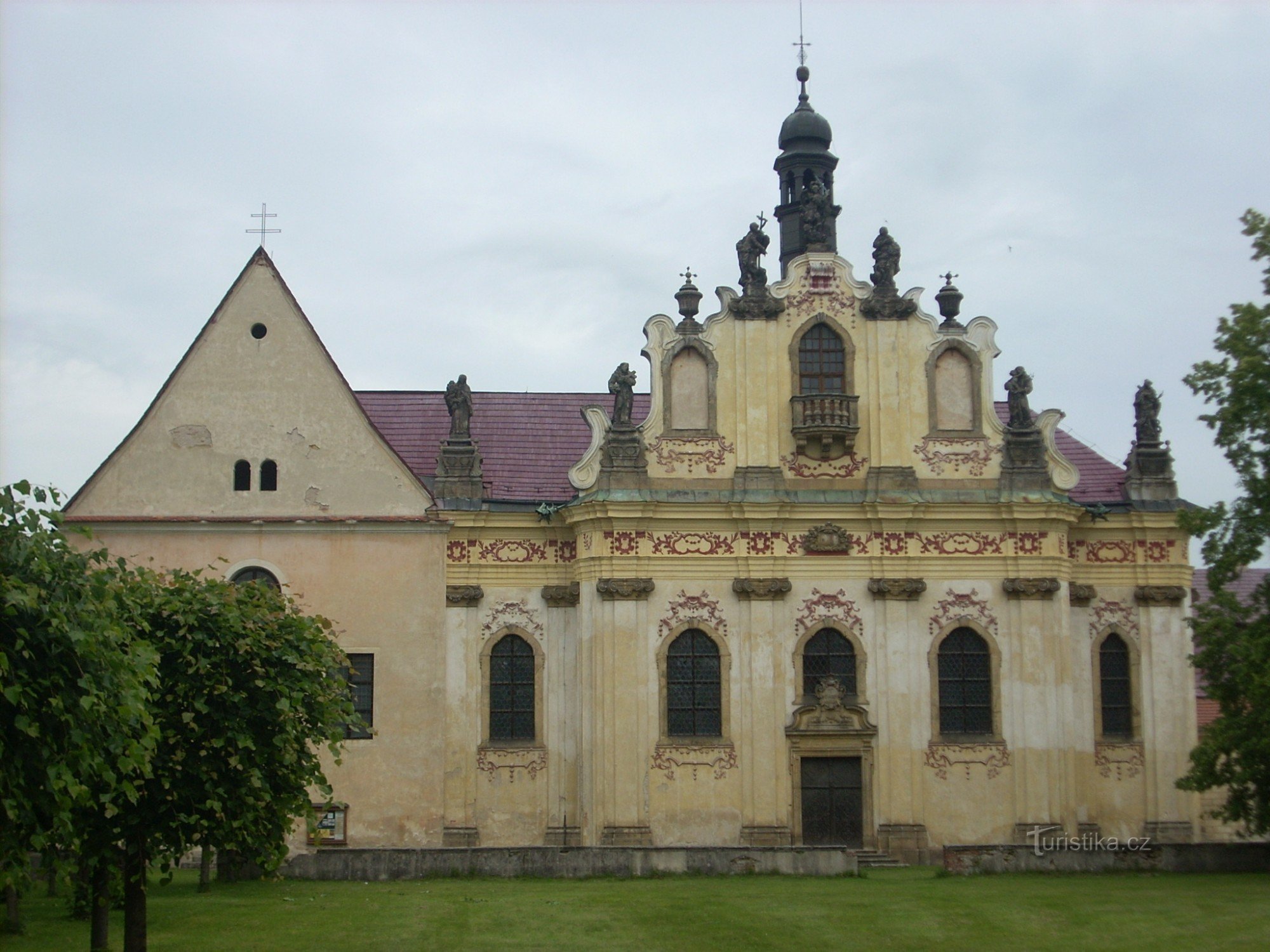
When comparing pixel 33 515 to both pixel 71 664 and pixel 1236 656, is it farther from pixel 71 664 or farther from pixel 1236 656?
pixel 1236 656

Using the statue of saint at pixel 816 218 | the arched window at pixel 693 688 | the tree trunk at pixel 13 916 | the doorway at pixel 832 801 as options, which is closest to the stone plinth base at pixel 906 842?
the doorway at pixel 832 801

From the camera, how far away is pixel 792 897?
27.0 m

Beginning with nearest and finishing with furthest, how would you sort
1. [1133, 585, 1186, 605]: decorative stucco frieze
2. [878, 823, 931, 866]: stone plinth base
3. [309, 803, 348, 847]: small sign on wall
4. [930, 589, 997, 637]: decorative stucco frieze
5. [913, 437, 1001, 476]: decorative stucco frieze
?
[878, 823, 931, 866]: stone plinth base → [309, 803, 348, 847]: small sign on wall → [930, 589, 997, 637]: decorative stucco frieze → [913, 437, 1001, 476]: decorative stucco frieze → [1133, 585, 1186, 605]: decorative stucco frieze

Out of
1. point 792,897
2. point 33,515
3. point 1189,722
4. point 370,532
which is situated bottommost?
point 792,897

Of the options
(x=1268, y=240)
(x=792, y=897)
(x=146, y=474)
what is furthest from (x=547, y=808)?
(x=1268, y=240)

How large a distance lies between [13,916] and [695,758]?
52.3 ft

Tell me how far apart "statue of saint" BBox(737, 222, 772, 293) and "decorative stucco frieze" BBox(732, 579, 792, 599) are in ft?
22.8

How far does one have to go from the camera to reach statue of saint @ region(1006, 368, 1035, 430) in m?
36.8

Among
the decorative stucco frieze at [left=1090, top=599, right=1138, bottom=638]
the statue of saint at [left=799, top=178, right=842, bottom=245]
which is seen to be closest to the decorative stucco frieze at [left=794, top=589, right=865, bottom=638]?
the decorative stucco frieze at [left=1090, top=599, right=1138, bottom=638]

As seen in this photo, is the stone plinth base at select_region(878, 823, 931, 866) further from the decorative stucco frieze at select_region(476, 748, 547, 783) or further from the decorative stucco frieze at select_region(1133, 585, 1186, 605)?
the decorative stucco frieze at select_region(476, 748, 547, 783)

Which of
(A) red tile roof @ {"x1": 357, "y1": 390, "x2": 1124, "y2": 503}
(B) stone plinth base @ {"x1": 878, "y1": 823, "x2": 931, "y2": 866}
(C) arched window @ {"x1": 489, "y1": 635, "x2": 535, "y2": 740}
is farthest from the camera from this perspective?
(A) red tile roof @ {"x1": 357, "y1": 390, "x2": 1124, "y2": 503}

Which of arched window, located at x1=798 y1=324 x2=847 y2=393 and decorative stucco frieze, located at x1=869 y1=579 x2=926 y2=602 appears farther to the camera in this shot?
arched window, located at x1=798 y1=324 x2=847 y2=393

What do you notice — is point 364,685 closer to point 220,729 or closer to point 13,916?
point 13,916

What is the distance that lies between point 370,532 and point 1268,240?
2043cm
